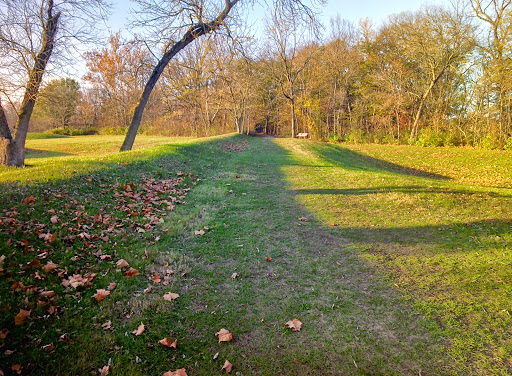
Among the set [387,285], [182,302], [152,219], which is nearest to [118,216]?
[152,219]

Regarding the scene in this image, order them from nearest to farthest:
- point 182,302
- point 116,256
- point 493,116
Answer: point 182,302 → point 116,256 → point 493,116

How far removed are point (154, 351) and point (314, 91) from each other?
3598 cm

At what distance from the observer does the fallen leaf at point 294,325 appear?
2.64m

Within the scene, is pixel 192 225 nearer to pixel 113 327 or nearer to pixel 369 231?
pixel 113 327

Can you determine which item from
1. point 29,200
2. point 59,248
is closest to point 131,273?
point 59,248

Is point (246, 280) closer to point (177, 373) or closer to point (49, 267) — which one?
point (177, 373)

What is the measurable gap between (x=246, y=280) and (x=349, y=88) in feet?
113

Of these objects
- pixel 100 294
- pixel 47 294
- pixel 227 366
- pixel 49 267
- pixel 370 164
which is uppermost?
pixel 370 164

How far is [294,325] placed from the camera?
2670 millimetres

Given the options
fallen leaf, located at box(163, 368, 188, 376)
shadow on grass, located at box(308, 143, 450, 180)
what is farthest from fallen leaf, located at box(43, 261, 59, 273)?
shadow on grass, located at box(308, 143, 450, 180)

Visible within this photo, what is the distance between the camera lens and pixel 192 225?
516 cm

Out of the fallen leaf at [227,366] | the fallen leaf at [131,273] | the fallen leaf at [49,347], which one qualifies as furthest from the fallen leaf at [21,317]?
the fallen leaf at [227,366]

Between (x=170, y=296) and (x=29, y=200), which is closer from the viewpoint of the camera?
(x=170, y=296)

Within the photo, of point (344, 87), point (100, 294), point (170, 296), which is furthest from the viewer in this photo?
point (344, 87)
